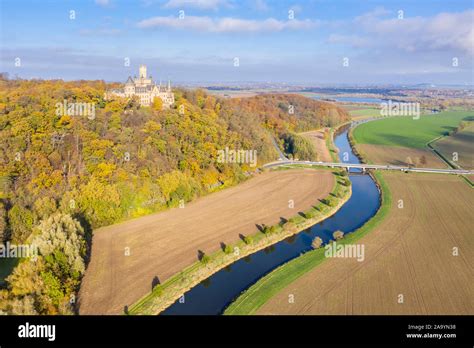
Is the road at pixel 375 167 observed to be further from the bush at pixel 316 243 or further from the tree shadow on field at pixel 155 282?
the tree shadow on field at pixel 155 282

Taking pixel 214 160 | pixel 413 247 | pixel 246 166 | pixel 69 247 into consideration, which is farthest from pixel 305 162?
pixel 69 247

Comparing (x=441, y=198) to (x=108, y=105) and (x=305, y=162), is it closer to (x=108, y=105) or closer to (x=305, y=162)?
(x=305, y=162)

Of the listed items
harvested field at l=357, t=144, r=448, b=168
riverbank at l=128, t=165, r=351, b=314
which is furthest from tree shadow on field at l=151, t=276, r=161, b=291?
harvested field at l=357, t=144, r=448, b=168

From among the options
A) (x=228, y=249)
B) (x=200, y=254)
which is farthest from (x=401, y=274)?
(x=200, y=254)

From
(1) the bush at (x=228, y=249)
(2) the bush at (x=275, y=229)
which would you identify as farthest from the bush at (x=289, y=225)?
Result: (1) the bush at (x=228, y=249)

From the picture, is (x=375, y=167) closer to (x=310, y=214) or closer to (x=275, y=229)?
(x=310, y=214)
